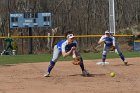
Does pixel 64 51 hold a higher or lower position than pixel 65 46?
lower

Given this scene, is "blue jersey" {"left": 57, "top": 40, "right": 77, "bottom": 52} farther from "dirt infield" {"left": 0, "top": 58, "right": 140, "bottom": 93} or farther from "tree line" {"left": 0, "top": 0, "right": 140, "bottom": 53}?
"tree line" {"left": 0, "top": 0, "right": 140, "bottom": 53}

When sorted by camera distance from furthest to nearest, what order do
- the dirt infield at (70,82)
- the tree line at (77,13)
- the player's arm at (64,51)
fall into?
the tree line at (77,13)
the player's arm at (64,51)
the dirt infield at (70,82)

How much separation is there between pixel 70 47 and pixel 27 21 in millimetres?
18545

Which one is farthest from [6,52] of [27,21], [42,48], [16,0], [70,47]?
[70,47]

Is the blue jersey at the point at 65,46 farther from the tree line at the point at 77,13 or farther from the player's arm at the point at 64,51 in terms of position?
the tree line at the point at 77,13

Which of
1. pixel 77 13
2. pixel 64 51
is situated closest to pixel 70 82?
pixel 64 51

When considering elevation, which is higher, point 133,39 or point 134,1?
point 134,1

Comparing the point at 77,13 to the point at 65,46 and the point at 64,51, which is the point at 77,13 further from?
the point at 64,51

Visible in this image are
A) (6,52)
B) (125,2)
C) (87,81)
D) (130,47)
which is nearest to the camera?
(87,81)

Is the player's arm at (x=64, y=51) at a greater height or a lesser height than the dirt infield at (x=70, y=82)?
greater

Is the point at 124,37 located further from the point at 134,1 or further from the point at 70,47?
the point at 70,47

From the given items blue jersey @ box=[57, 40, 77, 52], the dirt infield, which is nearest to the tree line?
the dirt infield

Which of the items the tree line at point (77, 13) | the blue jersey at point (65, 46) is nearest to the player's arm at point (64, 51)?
the blue jersey at point (65, 46)

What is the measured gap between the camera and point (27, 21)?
31.3m
